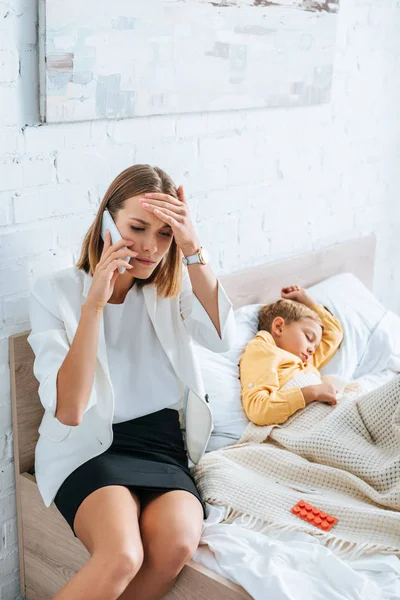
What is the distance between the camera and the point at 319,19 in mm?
2639

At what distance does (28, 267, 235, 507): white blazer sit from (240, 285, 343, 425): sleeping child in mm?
239

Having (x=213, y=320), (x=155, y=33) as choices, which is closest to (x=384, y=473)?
(x=213, y=320)

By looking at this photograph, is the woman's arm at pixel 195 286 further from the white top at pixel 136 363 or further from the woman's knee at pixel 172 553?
the woman's knee at pixel 172 553

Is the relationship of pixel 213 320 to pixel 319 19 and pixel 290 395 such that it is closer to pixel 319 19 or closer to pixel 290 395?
pixel 290 395

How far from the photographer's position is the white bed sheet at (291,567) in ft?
4.96

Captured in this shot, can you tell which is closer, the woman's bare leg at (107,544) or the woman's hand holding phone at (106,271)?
the woman's bare leg at (107,544)

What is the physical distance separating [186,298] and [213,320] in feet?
0.35

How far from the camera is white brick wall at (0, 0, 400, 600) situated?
74.2 inches

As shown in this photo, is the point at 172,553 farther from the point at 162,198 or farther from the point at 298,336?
the point at 298,336

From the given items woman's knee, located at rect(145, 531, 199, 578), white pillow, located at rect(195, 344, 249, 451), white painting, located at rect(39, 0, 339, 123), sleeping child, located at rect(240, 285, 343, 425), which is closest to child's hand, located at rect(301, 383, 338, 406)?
sleeping child, located at rect(240, 285, 343, 425)

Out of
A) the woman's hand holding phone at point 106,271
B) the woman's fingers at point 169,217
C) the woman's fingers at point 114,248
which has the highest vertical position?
the woman's fingers at point 169,217

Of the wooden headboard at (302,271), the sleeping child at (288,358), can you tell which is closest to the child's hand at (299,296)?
the sleeping child at (288,358)

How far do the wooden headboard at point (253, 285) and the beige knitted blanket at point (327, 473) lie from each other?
0.44m

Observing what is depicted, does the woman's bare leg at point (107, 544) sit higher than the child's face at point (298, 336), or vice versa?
the child's face at point (298, 336)
